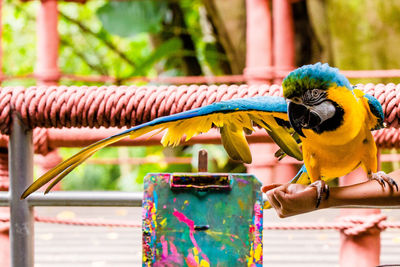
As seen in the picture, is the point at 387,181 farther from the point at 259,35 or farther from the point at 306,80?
the point at 259,35

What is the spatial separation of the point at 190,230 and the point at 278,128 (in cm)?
19

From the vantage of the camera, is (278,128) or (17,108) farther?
(17,108)

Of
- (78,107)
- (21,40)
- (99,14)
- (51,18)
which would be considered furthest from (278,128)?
(21,40)

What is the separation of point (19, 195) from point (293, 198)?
1.46 ft

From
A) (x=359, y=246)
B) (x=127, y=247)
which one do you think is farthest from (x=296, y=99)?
(x=127, y=247)

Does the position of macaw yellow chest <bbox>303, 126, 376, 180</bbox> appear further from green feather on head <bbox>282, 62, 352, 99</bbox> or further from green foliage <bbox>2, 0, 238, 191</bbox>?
green foliage <bbox>2, 0, 238, 191</bbox>

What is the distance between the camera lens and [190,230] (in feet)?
1.85

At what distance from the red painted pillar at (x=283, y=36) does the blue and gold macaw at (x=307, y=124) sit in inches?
87.1

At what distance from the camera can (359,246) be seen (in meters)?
1.04

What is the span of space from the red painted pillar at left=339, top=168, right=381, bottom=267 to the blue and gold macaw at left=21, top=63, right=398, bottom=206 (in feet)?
1.15

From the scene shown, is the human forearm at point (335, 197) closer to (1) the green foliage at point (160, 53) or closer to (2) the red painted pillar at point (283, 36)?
(2) the red painted pillar at point (283, 36)

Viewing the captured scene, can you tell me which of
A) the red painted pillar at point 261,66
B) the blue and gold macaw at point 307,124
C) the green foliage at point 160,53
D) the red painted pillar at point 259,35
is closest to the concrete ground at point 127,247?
the red painted pillar at point 261,66

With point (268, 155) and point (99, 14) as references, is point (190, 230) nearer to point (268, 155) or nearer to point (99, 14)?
point (268, 155)

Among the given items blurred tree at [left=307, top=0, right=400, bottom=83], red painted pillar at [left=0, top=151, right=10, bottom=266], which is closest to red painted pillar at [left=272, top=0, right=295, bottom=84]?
blurred tree at [left=307, top=0, right=400, bottom=83]
